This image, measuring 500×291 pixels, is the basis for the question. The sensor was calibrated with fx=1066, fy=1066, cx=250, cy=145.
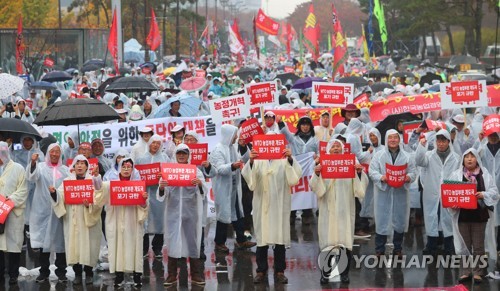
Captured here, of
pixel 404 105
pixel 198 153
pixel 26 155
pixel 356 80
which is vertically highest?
pixel 356 80

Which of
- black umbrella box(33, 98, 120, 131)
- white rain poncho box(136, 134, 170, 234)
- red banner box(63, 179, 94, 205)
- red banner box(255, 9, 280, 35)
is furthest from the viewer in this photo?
red banner box(255, 9, 280, 35)

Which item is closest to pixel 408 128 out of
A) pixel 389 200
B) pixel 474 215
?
pixel 389 200

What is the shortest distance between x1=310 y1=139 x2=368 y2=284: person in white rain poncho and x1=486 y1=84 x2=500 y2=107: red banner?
176 inches

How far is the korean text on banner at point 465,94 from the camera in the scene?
42.3 feet

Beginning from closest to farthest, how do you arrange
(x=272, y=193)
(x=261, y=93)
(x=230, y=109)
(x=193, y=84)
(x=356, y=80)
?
(x=272, y=193) → (x=230, y=109) → (x=261, y=93) → (x=193, y=84) → (x=356, y=80)

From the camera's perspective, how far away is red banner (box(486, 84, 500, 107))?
1495 cm

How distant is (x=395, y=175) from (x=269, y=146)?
1673 mm

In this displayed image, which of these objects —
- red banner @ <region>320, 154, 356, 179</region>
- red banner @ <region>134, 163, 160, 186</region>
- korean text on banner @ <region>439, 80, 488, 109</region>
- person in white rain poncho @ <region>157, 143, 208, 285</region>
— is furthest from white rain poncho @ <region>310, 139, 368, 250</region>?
korean text on banner @ <region>439, 80, 488, 109</region>

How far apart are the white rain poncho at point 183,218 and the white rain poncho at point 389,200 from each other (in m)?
2.15

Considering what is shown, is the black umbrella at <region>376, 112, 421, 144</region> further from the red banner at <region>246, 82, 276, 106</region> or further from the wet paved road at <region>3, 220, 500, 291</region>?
the wet paved road at <region>3, 220, 500, 291</region>

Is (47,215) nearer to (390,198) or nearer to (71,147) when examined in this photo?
(71,147)

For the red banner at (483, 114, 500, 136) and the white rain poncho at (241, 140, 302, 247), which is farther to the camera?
the red banner at (483, 114, 500, 136)

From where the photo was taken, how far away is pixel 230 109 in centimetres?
1284

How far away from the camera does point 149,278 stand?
11.4 m
